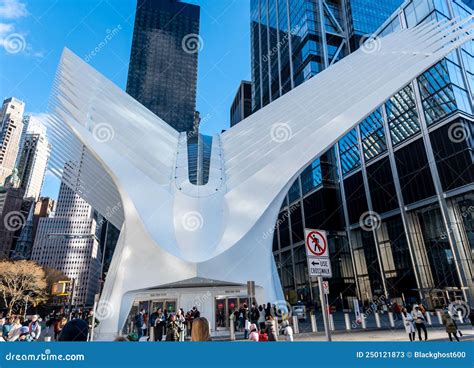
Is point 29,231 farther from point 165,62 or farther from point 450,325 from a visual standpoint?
point 450,325

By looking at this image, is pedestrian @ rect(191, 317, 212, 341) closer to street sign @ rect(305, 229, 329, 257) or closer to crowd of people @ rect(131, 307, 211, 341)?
crowd of people @ rect(131, 307, 211, 341)

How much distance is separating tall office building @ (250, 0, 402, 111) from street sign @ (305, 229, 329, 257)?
139 ft

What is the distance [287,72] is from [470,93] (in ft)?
97.6

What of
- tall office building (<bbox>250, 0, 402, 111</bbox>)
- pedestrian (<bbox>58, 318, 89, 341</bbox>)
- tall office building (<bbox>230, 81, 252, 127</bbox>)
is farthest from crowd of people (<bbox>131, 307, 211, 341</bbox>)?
tall office building (<bbox>230, 81, 252, 127</bbox>)

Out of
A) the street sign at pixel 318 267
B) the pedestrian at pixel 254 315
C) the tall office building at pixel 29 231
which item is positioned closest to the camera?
the street sign at pixel 318 267

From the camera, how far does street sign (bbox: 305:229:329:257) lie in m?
4.94

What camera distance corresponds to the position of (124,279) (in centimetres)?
1609

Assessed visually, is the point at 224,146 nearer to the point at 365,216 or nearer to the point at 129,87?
the point at 365,216

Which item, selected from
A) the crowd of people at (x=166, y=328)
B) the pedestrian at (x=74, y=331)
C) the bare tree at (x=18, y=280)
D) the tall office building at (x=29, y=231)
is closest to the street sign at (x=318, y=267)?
the crowd of people at (x=166, y=328)

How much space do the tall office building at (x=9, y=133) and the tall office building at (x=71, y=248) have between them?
44721mm

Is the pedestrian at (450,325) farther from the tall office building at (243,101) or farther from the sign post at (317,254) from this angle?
the tall office building at (243,101)

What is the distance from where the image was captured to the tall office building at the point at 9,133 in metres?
141

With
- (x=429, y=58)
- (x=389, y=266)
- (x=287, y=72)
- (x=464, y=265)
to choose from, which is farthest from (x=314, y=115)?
(x=287, y=72)

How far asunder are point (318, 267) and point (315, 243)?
377 millimetres
